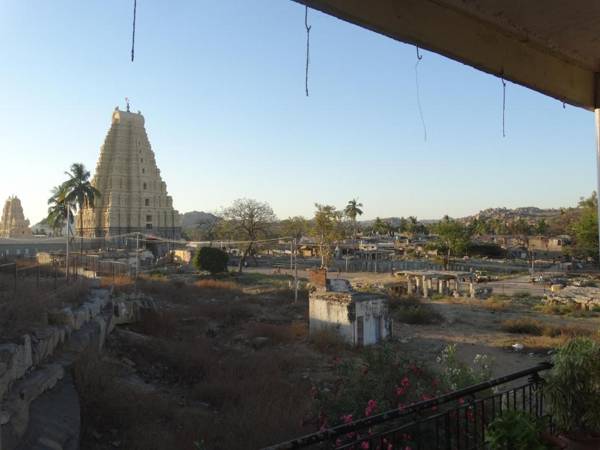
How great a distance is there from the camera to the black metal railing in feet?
9.05

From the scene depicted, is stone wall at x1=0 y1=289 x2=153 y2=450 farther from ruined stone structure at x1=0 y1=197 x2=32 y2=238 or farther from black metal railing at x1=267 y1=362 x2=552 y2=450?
ruined stone structure at x1=0 y1=197 x2=32 y2=238

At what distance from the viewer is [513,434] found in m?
3.18

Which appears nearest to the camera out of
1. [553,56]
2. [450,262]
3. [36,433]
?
[553,56]

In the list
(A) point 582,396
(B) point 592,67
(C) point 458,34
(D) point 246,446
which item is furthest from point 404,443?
(B) point 592,67

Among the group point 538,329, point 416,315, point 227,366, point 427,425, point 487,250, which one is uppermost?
point 427,425

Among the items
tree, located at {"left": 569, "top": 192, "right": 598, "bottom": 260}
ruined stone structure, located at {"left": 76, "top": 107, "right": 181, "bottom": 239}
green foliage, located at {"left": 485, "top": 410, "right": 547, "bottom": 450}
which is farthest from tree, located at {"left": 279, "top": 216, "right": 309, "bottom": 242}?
green foliage, located at {"left": 485, "top": 410, "right": 547, "bottom": 450}

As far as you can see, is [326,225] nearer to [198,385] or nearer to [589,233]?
[589,233]

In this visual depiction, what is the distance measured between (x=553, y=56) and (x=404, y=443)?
400 centimetres

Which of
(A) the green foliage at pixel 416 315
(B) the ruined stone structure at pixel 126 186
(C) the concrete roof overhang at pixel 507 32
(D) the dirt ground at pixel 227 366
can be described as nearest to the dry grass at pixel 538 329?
(D) the dirt ground at pixel 227 366

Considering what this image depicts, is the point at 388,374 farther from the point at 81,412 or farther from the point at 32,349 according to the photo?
the point at 32,349

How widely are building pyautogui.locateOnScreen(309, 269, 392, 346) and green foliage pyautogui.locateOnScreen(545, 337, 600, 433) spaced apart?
1180cm

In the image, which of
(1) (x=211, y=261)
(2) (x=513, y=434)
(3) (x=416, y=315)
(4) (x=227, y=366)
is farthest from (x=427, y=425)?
(1) (x=211, y=261)

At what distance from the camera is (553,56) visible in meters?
4.39

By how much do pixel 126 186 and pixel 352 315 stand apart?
47.3m
